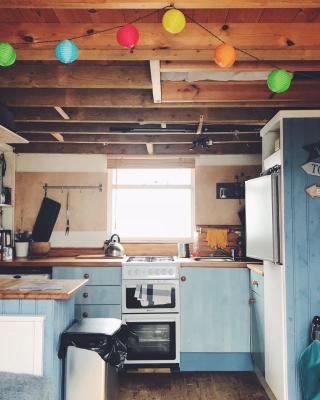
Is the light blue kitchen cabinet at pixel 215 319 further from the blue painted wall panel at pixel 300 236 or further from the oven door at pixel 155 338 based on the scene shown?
the blue painted wall panel at pixel 300 236

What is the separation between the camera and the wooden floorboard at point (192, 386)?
11.6ft

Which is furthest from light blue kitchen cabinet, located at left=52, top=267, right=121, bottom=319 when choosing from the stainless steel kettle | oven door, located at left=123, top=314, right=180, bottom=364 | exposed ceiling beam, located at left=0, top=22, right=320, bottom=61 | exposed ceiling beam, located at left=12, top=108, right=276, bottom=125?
exposed ceiling beam, located at left=0, top=22, right=320, bottom=61

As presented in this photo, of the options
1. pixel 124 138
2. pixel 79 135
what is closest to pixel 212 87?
pixel 124 138

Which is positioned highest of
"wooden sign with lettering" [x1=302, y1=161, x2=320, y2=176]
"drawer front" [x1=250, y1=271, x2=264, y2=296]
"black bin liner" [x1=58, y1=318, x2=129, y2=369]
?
"wooden sign with lettering" [x1=302, y1=161, x2=320, y2=176]

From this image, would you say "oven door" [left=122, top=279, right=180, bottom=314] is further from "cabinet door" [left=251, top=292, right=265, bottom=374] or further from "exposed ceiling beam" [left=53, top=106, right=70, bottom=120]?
"exposed ceiling beam" [left=53, top=106, right=70, bottom=120]

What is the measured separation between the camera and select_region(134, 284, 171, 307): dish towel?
418 cm

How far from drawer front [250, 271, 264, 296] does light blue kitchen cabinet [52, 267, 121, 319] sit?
1.34 metres

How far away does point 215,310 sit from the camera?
13.9 ft

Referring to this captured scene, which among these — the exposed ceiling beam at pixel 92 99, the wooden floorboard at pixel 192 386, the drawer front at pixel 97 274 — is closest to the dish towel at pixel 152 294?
the drawer front at pixel 97 274

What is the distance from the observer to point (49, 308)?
2.68 metres

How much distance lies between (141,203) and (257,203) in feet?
6.62

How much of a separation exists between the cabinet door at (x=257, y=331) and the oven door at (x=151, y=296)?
0.76 meters

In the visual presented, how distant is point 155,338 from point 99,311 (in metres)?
0.63

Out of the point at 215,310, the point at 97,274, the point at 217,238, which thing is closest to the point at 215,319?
the point at 215,310
